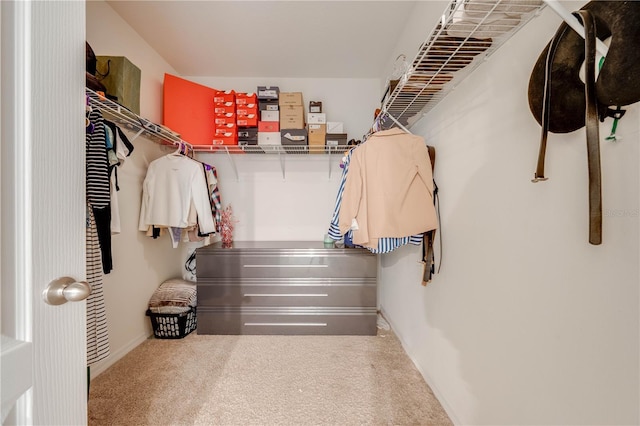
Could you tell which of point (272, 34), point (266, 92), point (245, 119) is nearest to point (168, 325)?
point (245, 119)

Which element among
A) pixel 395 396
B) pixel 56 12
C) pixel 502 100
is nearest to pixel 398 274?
pixel 395 396

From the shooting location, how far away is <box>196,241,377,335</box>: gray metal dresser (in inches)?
85.4

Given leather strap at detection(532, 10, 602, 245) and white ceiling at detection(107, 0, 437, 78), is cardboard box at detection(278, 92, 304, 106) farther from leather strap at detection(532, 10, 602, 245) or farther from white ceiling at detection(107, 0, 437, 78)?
leather strap at detection(532, 10, 602, 245)

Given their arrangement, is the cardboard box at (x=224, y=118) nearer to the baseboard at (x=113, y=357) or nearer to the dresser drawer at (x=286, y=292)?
the dresser drawer at (x=286, y=292)

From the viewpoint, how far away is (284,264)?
219cm

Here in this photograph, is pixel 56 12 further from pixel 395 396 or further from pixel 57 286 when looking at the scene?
pixel 395 396

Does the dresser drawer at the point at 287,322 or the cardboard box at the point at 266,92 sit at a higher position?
the cardboard box at the point at 266,92

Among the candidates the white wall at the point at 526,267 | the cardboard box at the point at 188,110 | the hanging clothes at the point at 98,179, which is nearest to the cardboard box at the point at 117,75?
the hanging clothes at the point at 98,179

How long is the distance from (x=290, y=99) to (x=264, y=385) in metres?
2.39

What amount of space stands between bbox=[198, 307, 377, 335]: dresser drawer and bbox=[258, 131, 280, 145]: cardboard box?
157 cm

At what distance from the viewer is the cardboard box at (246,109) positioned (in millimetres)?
2383

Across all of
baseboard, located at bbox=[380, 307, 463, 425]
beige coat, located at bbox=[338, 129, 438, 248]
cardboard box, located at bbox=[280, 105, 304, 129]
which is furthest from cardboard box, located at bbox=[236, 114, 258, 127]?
baseboard, located at bbox=[380, 307, 463, 425]

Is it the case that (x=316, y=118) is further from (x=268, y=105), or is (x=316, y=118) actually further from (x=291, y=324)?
(x=291, y=324)

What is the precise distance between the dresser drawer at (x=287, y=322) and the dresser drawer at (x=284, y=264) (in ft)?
1.06
